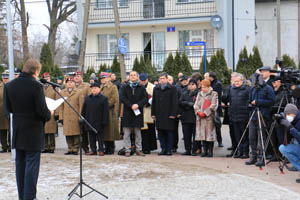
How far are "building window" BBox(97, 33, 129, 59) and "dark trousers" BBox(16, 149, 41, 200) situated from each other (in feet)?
72.8

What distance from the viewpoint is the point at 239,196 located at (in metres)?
7.14

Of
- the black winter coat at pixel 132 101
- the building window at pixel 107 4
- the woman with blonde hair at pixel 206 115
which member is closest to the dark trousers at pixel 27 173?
the black winter coat at pixel 132 101

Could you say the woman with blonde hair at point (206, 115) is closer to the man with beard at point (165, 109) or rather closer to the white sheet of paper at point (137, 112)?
the man with beard at point (165, 109)

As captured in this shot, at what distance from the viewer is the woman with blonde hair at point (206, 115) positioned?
10.6m

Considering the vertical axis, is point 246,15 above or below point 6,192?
above

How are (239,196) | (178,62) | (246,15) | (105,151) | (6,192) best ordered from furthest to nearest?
(246,15) < (178,62) < (105,151) < (6,192) < (239,196)

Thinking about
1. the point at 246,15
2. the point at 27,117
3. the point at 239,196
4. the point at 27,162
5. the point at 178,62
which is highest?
the point at 246,15

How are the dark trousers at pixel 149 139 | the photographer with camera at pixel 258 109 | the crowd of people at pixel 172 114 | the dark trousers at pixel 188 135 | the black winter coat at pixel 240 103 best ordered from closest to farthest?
the photographer with camera at pixel 258 109 → the crowd of people at pixel 172 114 → the black winter coat at pixel 240 103 → the dark trousers at pixel 188 135 → the dark trousers at pixel 149 139

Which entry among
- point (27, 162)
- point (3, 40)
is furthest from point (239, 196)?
point (3, 40)

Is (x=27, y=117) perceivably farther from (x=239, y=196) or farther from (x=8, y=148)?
(x=8, y=148)

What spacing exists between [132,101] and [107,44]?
61.0 ft

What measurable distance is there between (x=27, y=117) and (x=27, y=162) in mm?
656

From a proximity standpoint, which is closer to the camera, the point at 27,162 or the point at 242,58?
the point at 27,162

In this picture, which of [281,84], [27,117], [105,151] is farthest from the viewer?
[105,151]
